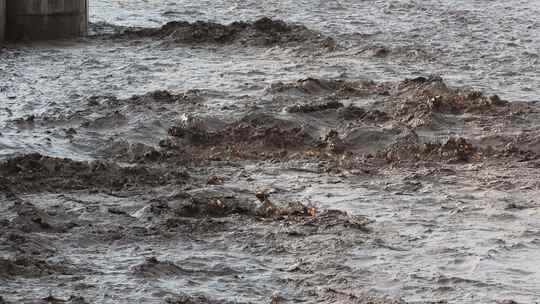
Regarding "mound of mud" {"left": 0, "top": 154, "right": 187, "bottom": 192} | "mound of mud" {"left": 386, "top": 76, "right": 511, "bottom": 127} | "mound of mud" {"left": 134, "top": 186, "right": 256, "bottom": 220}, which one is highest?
"mound of mud" {"left": 386, "top": 76, "right": 511, "bottom": 127}

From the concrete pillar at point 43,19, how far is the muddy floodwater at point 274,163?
240 millimetres

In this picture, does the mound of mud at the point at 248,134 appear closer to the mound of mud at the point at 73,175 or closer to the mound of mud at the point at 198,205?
the mound of mud at the point at 73,175

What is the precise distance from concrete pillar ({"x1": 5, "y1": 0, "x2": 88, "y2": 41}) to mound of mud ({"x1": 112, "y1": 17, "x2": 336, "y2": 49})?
55 cm

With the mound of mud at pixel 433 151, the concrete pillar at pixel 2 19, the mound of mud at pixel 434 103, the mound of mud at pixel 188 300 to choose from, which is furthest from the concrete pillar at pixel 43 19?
the mound of mud at pixel 188 300

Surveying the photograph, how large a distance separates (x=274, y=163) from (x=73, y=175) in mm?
1560

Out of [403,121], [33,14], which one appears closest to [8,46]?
[33,14]

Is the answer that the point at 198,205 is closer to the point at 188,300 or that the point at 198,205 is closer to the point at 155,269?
the point at 155,269

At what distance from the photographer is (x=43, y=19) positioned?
13.8m

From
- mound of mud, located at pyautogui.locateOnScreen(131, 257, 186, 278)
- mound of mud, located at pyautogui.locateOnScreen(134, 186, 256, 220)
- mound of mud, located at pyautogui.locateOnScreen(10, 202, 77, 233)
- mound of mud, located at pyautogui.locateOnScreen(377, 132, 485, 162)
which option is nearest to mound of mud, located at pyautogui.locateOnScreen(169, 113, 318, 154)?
mound of mud, located at pyautogui.locateOnScreen(377, 132, 485, 162)

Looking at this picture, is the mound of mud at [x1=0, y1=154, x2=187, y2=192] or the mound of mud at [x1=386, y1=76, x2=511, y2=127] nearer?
the mound of mud at [x1=0, y1=154, x2=187, y2=192]

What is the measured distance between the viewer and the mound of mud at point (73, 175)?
796 centimetres

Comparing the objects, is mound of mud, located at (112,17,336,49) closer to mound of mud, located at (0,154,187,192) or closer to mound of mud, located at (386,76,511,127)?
mound of mud, located at (386,76,511,127)

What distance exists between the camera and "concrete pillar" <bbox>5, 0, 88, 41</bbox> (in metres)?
13.7

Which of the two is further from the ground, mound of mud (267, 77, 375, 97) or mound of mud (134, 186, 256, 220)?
mound of mud (267, 77, 375, 97)
